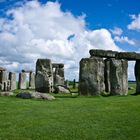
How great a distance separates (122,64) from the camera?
25.0 metres

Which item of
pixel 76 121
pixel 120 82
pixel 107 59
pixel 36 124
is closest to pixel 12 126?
pixel 36 124

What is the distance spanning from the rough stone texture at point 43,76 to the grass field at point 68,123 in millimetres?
13584

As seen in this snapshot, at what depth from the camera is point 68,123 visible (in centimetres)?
1121

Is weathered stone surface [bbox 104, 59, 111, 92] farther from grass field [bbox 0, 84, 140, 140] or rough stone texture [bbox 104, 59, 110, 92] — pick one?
grass field [bbox 0, 84, 140, 140]

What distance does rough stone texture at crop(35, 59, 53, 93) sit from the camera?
28.8 m

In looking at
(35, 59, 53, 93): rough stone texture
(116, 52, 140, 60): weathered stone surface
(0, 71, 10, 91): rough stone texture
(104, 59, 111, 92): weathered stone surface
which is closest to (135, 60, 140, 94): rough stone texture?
(116, 52, 140, 60): weathered stone surface

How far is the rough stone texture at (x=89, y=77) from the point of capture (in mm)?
23469

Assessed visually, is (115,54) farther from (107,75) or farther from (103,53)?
(107,75)

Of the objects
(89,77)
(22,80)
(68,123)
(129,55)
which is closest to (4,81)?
(22,80)

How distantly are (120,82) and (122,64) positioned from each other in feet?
4.40

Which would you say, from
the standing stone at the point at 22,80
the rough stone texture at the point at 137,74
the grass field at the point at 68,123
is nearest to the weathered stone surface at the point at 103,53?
the rough stone texture at the point at 137,74

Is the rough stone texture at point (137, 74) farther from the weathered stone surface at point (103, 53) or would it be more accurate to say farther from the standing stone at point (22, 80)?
the standing stone at point (22, 80)

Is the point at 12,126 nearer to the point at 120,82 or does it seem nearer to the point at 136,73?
the point at 120,82

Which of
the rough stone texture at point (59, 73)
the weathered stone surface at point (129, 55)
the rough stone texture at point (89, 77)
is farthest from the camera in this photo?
the rough stone texture at point (59, 73)
